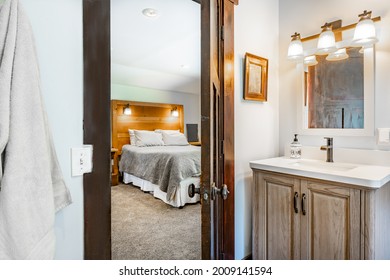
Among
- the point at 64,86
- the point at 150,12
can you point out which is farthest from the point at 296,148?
the point at 150,12

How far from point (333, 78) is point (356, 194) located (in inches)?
38.5

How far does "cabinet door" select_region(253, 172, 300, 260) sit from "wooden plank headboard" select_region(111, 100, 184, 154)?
12.9ft

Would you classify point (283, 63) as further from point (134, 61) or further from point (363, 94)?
point (134, 61)

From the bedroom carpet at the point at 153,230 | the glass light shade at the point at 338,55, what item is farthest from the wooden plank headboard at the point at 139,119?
the glass light shade at the point at 338,55

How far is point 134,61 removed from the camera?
408 centimetres

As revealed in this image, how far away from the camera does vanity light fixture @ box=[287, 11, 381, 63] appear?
141 cm

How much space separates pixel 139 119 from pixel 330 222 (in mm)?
4827

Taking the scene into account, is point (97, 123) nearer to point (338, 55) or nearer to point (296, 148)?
point (296, 148)

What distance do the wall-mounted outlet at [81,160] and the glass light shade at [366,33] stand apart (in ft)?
5.71

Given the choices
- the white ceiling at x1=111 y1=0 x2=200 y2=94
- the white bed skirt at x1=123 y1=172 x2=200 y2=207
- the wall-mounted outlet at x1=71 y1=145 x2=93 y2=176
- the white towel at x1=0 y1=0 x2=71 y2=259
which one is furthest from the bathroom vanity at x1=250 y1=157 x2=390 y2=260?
the white ceiling at x1=111 y1=0 x2=200 y2=94

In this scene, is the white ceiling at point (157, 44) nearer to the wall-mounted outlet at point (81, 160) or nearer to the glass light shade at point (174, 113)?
the glass light shade at point (174, 113)

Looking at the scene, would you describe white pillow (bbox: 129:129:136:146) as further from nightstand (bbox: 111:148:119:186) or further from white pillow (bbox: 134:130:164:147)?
nightstand (bbox: 111:148:119:186)

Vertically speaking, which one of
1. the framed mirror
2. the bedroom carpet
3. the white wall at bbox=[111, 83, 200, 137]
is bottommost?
the bedroom carpet

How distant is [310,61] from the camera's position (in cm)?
180
